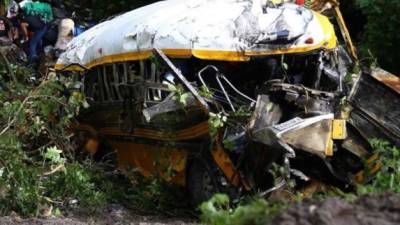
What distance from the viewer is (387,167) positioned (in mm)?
6102

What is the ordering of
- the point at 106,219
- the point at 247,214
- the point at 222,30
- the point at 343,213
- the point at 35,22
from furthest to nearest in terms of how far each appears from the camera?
the point at 35,22, the point at 222,30, the point at 106,219, the point at 247,214, the point at 343,213

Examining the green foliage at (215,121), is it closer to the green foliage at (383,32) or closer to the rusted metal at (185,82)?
the rusted metal at (185,82)

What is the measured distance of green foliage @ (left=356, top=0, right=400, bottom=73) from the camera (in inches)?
440

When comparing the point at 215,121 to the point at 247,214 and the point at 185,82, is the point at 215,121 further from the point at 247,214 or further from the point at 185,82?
the point at 247,214

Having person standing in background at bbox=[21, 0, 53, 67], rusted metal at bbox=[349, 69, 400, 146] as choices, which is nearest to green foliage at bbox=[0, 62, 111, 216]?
rusted metal at bbox=[349, 69, 400, 146]

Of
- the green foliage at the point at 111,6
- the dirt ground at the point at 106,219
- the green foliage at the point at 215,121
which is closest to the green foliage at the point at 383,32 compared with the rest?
the green foliage at the point at 215,121

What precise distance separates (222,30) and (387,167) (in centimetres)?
234

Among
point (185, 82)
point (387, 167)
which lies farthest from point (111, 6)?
point (387, 167)

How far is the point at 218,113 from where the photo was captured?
23.0ft

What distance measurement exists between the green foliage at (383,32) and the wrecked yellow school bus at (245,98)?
2.33 m

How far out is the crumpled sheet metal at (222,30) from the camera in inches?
293

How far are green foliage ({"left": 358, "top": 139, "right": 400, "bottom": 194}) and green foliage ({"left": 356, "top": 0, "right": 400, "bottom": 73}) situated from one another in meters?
4.88

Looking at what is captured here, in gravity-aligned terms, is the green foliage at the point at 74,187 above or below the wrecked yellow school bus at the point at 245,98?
below

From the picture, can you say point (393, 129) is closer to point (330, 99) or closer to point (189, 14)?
point (330, 99)
